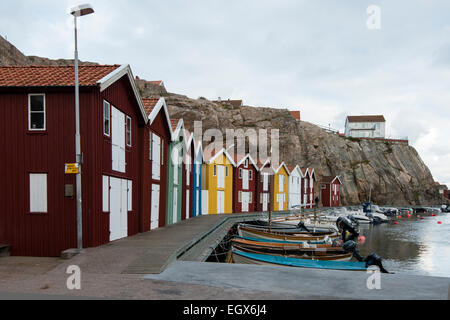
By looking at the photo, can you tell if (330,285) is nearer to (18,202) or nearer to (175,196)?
(18,202)

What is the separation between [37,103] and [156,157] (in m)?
9.55

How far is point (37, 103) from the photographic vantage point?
15.8 meters

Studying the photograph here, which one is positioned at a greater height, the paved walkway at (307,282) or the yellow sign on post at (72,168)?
the yellow sign on post at (72,168)

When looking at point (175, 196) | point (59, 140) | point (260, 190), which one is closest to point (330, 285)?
point (59, 140)

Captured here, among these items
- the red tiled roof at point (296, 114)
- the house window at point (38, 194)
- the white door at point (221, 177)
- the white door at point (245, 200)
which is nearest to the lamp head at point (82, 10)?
the house window at point (38, 194)

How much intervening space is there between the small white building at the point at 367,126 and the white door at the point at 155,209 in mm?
134584

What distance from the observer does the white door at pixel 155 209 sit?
23969mm

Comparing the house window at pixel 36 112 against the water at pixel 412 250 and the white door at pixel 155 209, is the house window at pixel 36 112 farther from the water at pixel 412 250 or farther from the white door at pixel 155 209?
the water at pixel 412 250

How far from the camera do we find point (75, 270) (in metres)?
11.7

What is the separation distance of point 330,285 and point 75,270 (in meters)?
7.36

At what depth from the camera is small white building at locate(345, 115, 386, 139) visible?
478ft

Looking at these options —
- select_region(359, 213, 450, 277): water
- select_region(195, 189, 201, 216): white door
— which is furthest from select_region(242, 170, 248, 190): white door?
select_region(359, 213, 450, 277): water

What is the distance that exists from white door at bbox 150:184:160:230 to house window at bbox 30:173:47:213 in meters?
8.88

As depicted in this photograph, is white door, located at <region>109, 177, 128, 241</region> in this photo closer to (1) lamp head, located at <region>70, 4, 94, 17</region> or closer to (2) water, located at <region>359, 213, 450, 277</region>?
(1) lamp head, located at <region>70, 4, 94, 17</region>
